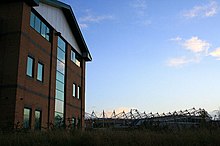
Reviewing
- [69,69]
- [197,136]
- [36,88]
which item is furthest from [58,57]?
[197,136]

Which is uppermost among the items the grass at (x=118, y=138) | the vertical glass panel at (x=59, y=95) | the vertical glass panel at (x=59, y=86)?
the vertical glass panel at (x=59, y=86)

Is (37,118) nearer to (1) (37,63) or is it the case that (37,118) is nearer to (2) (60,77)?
(1) (37,63)

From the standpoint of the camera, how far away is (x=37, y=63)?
24.0m

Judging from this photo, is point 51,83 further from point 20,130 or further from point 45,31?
point 20,130

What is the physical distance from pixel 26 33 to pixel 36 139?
11.8 metres

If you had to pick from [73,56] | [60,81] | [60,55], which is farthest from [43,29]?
[73,56]

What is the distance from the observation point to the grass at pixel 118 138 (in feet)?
37.4

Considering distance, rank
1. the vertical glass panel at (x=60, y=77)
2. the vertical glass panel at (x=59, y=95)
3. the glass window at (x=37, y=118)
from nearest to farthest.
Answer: the glass window at (x=37, y=118)
the vertical glass panel at (x=59, y=95)
the vertical glass panel at (x=60, y=77)

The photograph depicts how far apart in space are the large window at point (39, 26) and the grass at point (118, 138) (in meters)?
13.0

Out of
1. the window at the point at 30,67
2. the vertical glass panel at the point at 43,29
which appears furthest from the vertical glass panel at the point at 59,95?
the vertical glass panel at the point at 43,29

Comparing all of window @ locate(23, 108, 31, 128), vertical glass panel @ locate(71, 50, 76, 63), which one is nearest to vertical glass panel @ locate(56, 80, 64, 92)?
vertical glass panel @ locate(71, 50, 76, 63)

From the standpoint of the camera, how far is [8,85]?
20719 mm

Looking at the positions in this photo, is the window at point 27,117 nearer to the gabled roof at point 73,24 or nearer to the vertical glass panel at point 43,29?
the vertical glass panel at point 43,29

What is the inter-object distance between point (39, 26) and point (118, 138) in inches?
621
